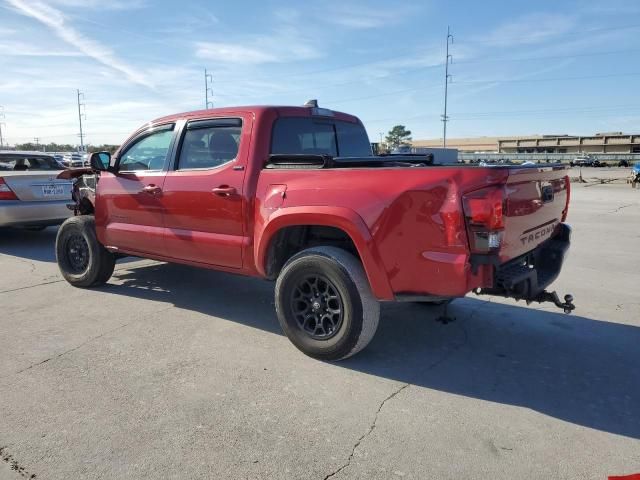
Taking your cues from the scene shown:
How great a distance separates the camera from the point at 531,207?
3443 mm

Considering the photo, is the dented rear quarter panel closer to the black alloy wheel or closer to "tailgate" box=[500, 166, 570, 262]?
"tailgate" box=[500, 166, 570, 262]

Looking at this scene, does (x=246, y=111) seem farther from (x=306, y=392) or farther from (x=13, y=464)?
(x=13, y=464)

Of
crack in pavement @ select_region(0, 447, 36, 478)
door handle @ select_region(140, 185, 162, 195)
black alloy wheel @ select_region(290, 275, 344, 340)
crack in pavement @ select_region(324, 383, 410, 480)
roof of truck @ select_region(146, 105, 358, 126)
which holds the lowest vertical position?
crack in pavement @ select_region(324, 383, 410, 480)

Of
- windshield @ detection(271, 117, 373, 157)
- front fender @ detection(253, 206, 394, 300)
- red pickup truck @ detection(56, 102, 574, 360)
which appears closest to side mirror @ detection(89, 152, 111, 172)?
red pickup truck @ detection(56, 102, 574, 360)

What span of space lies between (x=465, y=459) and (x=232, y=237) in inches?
99.5

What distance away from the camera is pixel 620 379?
3.41 meters

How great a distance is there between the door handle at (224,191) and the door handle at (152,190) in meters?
0.81

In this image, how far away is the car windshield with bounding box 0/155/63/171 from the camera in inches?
372

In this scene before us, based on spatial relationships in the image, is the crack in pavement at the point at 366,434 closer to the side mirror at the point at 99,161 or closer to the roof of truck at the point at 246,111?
the roof of truck at the point at 246,111

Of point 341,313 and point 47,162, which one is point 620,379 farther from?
point 47,162

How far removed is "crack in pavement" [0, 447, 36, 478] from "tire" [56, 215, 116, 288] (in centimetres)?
317

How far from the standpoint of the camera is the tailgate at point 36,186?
781 centimetres

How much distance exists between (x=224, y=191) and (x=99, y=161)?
2.05 metres

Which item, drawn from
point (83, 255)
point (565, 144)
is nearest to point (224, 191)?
point (83, 255)
